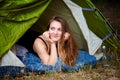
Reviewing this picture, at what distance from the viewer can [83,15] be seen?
19.0 ft

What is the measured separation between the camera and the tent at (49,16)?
15.7 ft

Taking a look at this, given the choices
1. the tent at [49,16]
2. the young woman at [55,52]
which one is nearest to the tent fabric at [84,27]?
the tent at [49,16]

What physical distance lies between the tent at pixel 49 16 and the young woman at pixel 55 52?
0.96 feet

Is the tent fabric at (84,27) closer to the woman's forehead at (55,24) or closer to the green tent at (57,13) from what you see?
the green tent at (57,13)

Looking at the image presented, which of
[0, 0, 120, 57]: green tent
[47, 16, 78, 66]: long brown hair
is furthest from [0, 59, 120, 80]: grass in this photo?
[0, 0, 120, 57]: green tent

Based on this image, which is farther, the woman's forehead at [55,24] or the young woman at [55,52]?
the woman's forehead at [55,24]

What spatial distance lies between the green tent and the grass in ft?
1.31

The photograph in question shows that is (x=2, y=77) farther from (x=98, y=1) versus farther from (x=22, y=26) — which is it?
(x=98, y=1)

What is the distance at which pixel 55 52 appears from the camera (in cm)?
514

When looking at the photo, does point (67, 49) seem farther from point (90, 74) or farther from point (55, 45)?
point (90, 74)

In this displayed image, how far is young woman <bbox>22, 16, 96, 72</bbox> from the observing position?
5.05 meters

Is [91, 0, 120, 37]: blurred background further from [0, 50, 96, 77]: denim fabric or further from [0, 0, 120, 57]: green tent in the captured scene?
[0, 50, 96, 77]: denim fabric

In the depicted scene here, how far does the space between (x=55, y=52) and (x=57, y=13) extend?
1.26m

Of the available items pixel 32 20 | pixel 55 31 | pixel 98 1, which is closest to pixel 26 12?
pixel 32 20
